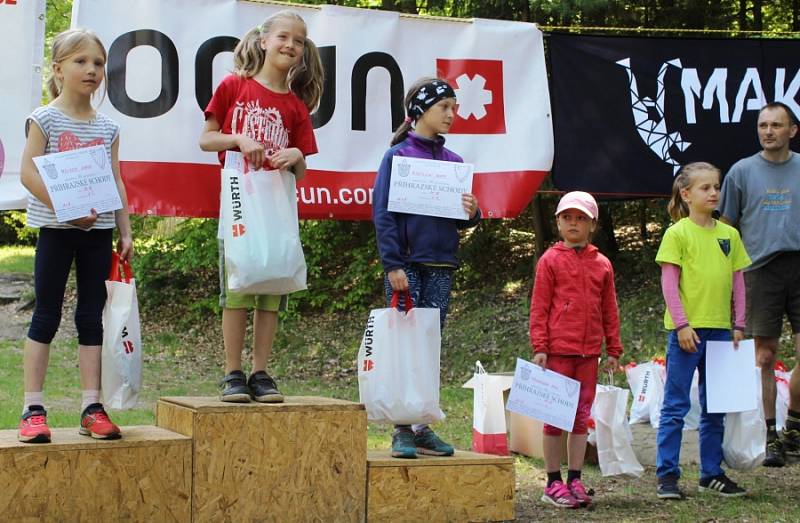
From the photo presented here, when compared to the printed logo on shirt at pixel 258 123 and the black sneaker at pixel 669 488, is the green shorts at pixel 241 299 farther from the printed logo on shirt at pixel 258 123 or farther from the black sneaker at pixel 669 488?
the black sneaker at pixel 669 488

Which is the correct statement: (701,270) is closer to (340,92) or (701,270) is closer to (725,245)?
(725,245)

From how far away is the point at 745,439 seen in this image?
535 centimetres

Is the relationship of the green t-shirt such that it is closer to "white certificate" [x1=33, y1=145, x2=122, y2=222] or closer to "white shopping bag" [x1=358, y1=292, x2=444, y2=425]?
"white shopping bag" [x1=358, y1=292, x2=444, y2=425]

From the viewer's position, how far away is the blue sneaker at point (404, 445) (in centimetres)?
476

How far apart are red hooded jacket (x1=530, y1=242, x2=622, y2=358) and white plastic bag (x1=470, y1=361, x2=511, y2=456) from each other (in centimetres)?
121

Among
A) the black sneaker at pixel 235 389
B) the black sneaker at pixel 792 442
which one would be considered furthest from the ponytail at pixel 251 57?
the black sneaker at pixel 792 442

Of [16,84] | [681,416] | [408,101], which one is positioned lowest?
[681,416]

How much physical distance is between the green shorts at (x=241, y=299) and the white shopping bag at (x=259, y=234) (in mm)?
158

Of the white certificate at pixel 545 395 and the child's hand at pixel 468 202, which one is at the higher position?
the child's hand at pixel 468 202

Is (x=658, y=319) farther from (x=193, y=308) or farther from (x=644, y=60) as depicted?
(x=193, y=308)

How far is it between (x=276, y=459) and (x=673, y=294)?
2229 mm

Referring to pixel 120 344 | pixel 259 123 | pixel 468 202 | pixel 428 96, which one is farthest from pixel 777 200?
pixel 120 344

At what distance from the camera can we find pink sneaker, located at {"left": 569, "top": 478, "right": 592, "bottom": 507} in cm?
508

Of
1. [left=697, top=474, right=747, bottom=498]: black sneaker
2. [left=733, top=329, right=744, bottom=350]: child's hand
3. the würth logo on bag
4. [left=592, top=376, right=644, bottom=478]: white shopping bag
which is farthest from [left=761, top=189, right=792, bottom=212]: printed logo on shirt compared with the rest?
the würth logo on bag
